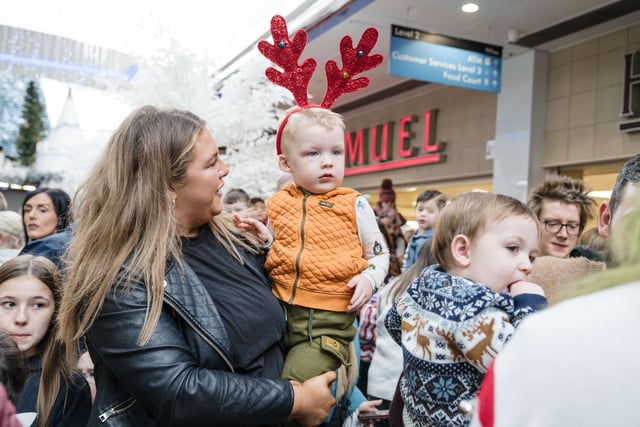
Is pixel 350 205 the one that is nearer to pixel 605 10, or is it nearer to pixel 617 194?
pixel 617 194

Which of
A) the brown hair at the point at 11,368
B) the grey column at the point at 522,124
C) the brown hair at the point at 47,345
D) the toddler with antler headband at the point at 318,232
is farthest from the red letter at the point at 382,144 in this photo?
the brown hair at the point at 11,368

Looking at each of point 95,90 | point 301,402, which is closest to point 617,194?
point 301,402

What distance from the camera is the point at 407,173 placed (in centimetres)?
1055

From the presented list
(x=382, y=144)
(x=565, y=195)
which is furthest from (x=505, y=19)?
(x=565, y=195)

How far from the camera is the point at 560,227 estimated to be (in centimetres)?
255

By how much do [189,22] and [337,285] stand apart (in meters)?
3.90

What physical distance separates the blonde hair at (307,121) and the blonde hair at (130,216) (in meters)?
0.44

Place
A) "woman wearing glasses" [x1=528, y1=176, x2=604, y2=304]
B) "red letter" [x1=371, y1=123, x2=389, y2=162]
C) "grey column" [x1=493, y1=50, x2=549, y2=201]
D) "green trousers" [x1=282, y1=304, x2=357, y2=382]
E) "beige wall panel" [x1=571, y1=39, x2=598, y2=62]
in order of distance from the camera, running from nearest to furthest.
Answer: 1. "green trousers" [x1=282, y1=304, x2=357, y2=382]
2. "woman wearing glasses" [x1=528, y1=176, x2=604, y2=304]
3. "beige wall panel" [x1=571, y1=39, x2=598, y2=62]
4. "grey column" [x1=493, y1=50, x2=549, y2=201]
5. "red letter" [x1=371, y1=123, x2=389, y2=162]

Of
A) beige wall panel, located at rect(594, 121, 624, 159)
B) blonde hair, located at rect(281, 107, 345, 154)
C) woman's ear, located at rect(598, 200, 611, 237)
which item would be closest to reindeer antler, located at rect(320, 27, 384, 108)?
blonde hair, located at rect(281, 107, 345, 154)

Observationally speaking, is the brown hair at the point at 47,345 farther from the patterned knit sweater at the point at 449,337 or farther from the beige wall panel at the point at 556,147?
the beige wall panel at the point at 556,147

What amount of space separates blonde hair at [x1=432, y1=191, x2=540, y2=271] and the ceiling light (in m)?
5.80

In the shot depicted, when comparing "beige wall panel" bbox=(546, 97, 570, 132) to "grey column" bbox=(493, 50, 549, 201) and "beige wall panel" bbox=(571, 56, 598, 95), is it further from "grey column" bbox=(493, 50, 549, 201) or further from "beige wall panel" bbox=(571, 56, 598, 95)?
"beige wall panel" bbox=(571, 56, 598, 95)

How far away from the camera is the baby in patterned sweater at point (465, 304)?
4.25 feet

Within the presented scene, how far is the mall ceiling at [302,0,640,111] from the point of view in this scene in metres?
6.53
